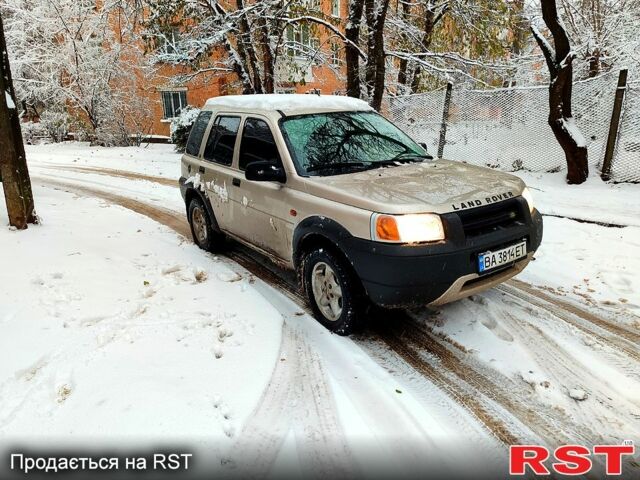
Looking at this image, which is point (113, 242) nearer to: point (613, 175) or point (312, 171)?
point (312, 171)

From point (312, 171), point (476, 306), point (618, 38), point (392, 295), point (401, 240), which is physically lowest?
point (476, 306)

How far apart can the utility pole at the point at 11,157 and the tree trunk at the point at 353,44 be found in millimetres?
7508

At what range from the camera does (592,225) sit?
639 cm

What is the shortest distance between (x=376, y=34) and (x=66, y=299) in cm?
898

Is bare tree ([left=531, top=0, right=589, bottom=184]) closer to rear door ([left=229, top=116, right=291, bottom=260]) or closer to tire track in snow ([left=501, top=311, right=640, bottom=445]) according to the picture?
tire track in snow ([left=501, top=311, right=640, bottom=445])

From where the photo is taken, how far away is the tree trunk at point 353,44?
424 inches

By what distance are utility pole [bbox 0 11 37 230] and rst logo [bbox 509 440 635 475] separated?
19.6ft

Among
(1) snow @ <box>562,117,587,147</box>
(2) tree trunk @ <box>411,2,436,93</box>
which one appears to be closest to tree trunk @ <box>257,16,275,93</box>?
(2) tree trunk @ <box>411,2,436,93</box>

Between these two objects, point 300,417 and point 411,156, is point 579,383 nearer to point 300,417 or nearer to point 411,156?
point 300,417

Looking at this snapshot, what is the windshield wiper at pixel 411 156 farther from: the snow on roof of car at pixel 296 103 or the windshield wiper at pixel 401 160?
the snow on roof of car at pixel 296 103

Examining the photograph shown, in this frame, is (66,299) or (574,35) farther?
(574,35)

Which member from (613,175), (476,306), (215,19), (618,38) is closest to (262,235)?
(476,306)

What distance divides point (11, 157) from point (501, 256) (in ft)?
18.6

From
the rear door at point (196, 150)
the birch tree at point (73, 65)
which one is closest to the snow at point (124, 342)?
the rear door at point (196, 150)
